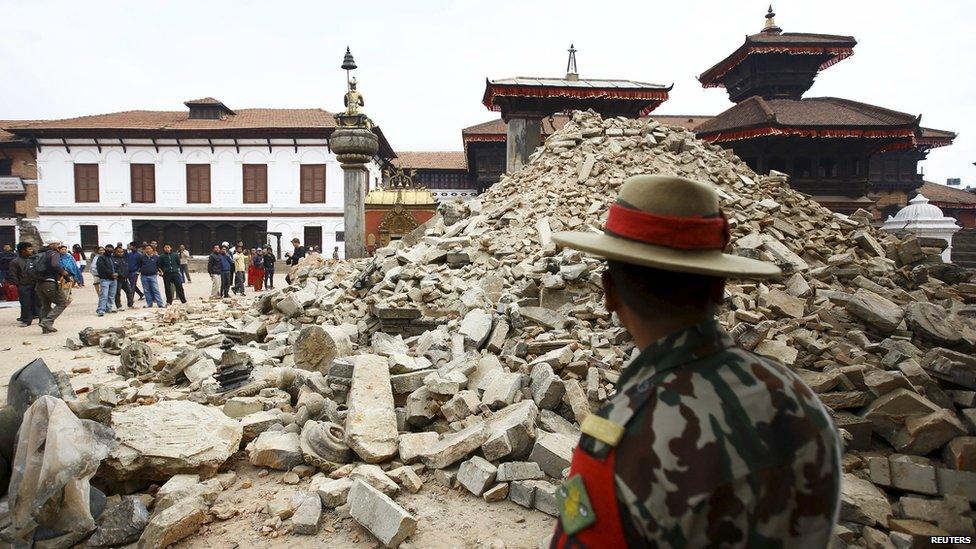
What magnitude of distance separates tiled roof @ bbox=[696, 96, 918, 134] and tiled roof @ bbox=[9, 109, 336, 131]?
1987 cm

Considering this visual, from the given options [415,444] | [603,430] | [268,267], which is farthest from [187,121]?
[603,430]

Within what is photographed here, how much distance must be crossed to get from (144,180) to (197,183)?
2.92 metres

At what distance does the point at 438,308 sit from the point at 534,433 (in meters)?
3.60

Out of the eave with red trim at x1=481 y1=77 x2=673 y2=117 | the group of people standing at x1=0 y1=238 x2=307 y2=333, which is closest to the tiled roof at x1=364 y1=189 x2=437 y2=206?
the group of people standing at x1=0 y1=238 x2=307 y2=333

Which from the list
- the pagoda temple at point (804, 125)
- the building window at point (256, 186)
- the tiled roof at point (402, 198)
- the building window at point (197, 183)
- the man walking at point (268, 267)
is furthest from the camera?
the building window at point (256, 186)

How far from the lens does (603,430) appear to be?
115 centimetres

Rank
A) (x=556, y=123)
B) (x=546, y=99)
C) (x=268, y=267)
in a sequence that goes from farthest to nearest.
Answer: (x=556, y=123)
(x=268, y=267)
(x=546, y=99)

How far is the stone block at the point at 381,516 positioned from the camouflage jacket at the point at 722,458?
2.21 metres

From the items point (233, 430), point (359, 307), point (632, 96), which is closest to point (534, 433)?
point (233, 430)

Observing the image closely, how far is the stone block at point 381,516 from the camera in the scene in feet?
9.70

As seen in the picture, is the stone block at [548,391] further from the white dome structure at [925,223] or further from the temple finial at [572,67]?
the temple finial at [572,67]

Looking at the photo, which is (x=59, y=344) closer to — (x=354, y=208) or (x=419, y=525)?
(x=354, y=208)

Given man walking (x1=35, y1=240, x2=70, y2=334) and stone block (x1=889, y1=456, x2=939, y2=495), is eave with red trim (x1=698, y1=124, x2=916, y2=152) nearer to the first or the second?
stone block (x1=889, y1=456, x2=939, y2=495)

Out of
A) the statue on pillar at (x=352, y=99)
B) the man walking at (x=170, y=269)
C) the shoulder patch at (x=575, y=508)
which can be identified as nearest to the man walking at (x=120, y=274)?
the man walking at (x=170, y=269)
